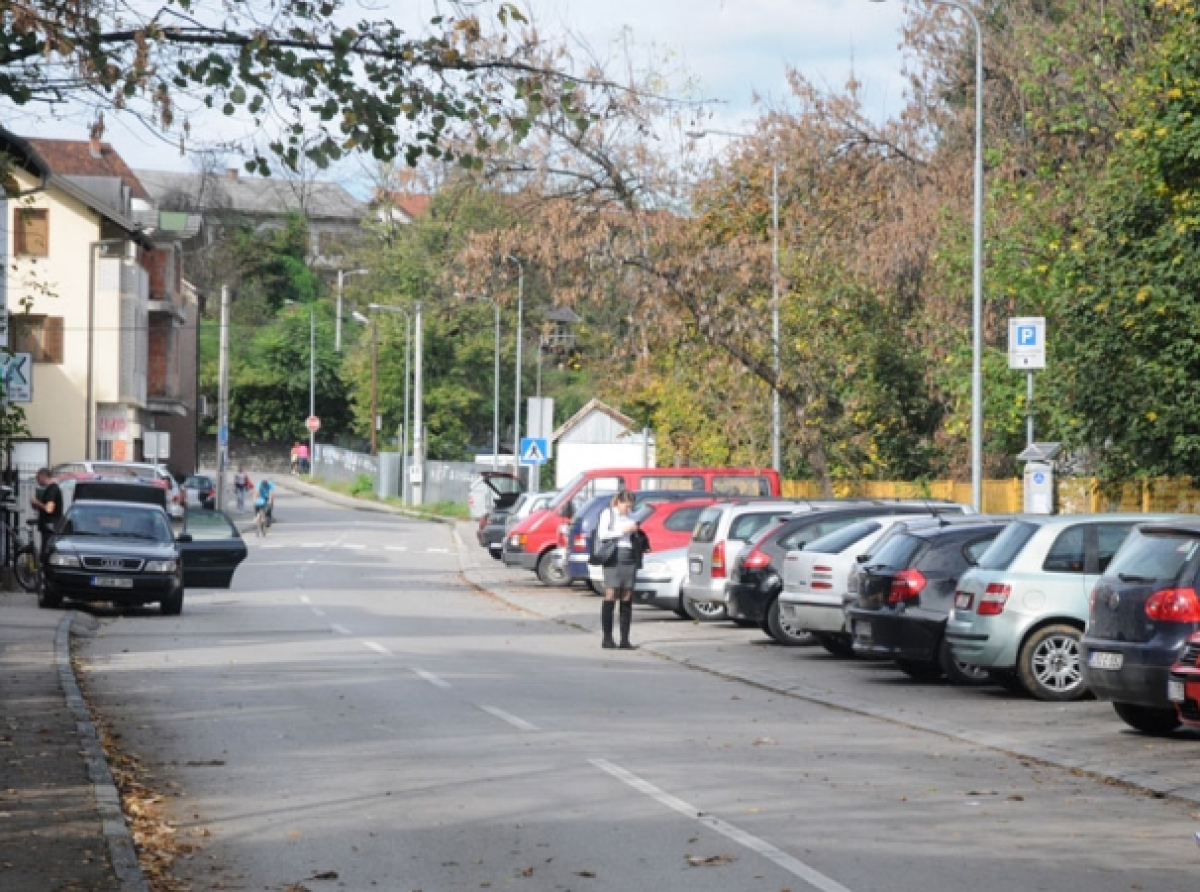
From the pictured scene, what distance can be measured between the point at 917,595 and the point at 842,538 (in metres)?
3.32

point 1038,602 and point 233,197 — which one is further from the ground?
point 233,197

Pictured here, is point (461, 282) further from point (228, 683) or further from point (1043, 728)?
point (1043, 728)

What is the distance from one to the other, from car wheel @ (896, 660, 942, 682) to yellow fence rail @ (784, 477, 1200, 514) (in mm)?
8064

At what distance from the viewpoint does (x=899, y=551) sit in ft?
65.2

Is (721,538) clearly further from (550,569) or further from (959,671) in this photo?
(550,569)

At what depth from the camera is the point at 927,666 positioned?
65.9ft

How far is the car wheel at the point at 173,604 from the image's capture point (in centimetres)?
2917

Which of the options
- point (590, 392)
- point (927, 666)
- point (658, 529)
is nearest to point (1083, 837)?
point (927, 666)

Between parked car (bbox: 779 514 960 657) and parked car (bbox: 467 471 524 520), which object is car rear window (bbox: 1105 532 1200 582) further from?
parked car (bbox: 467 471 524 520)

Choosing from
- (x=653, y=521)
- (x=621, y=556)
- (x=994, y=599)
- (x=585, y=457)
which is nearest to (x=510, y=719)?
(x=994, y=599)

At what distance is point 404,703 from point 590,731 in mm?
2382

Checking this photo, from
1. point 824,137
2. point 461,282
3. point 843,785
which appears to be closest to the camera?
point 843,785

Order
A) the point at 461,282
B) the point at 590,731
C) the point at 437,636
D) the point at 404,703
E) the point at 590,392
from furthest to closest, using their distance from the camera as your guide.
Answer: the point at 590,392 < the point at 461,282 < the point at 437,636 < the point at 404,703 < the point at 590,731

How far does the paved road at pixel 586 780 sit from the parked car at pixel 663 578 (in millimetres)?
4871
